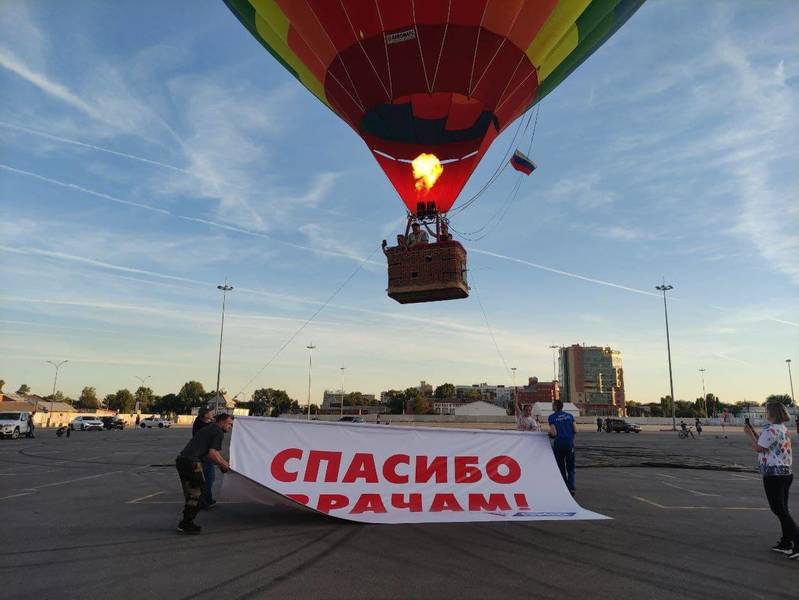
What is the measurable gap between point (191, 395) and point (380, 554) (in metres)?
154

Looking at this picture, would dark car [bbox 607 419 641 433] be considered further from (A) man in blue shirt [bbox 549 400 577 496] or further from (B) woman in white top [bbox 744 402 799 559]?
(B) woman in white top [bbox 744 402 799 559]

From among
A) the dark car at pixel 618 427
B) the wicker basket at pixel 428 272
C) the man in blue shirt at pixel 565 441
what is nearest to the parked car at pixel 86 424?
the wicker basket at pixel 428 272

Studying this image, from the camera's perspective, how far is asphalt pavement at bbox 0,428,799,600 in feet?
15.4

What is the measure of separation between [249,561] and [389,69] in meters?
10.6

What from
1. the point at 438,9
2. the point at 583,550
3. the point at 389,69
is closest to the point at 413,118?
the point at 389,69

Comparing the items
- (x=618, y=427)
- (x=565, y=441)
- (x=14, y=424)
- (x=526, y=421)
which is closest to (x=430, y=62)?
(x=526, y=421)

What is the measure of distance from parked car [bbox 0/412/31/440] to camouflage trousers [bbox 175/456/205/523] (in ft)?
101

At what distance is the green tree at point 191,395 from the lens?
140 metres

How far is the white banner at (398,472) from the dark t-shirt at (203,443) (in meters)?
0.48

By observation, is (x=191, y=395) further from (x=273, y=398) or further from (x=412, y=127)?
(x=412, y=127)

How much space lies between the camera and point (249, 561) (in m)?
5.47

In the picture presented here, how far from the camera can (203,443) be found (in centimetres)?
727

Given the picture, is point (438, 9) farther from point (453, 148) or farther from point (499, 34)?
point (453, 148)

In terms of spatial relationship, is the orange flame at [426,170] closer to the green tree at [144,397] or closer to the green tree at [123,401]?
the green tree at [123,401]
